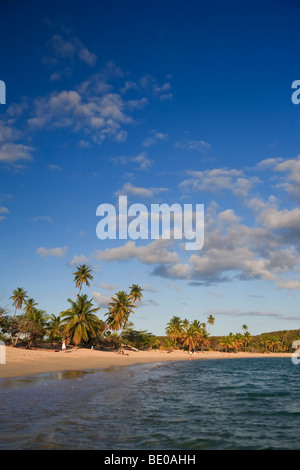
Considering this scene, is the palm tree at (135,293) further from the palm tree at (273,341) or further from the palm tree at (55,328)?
the palm tree at (273,341)

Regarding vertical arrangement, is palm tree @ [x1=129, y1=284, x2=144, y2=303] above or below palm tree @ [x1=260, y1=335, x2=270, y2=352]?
above

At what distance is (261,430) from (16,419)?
8595mm

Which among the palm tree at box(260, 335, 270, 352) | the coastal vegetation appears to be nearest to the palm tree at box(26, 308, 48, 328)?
the coastal vegetation

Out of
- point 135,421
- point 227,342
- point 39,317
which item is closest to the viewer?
point 135,421

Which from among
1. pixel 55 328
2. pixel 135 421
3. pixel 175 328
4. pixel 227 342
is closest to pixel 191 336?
pixel 175 328

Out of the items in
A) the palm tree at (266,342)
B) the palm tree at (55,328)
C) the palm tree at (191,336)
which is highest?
the palm tree at (55,328)

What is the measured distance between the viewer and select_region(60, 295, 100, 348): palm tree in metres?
56.0

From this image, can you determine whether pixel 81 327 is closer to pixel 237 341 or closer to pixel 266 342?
pixel 237 341

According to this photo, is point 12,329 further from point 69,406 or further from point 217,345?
point 217,345

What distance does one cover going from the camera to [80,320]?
57.3 metres

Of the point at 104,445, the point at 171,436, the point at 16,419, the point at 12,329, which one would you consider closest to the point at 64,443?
the point at 104,445

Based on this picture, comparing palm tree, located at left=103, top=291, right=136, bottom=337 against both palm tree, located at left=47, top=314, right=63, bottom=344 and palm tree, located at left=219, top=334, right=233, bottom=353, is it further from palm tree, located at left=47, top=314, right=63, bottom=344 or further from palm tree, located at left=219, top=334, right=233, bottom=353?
palm tree, located at left=219, top=334, right=233, bottom=353

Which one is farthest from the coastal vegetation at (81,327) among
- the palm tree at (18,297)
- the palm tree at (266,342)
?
the palm tree at (266,342)

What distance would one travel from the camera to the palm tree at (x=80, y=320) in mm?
56031
